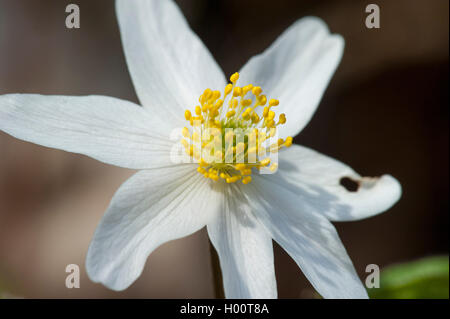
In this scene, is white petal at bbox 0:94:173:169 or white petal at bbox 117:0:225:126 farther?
white petal at bbox 117:0:225:126

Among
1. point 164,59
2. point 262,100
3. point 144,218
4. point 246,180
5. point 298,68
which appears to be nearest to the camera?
point 144,218

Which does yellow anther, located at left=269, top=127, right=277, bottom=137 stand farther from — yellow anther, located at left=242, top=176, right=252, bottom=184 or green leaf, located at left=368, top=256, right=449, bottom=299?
green leaf, located at left=368, top=256, right=449, bottom=299

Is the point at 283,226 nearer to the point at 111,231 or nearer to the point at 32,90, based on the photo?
the point at 111,231

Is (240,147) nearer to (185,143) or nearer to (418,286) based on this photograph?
(185,143)

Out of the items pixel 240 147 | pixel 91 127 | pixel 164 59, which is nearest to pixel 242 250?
pixel 240 147

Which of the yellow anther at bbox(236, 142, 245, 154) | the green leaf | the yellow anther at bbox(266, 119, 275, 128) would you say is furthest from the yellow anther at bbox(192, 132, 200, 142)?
the green leaf

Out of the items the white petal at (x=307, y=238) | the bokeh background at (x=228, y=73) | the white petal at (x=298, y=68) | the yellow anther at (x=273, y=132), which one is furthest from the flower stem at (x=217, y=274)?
the bokeh background at (x=228, y=73)

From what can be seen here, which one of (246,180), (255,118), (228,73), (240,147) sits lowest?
(246,180)
